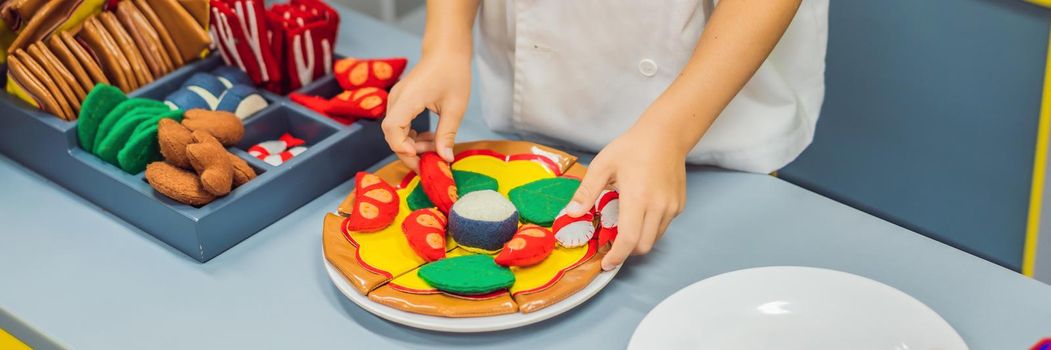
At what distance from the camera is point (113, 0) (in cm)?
A: 112

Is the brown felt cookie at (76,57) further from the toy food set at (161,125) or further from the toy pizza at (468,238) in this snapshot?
the toy pizza at (468,238)

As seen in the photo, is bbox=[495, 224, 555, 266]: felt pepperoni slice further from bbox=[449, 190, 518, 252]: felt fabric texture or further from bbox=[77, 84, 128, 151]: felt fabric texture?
bbox=[77, 84, 128, 151]: felt fabric texture

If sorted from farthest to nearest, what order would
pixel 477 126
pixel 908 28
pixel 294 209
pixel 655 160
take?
pixel 908 28
pixel 477 126
pixel 294 209
pixel 655 160

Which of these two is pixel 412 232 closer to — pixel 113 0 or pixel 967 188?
pixel 113 0

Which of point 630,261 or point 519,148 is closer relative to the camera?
point 630,261

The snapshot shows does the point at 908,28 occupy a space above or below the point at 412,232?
above

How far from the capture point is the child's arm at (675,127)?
0.88 m

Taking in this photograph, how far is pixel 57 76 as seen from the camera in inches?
41.1

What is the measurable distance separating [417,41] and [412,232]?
0.49 m

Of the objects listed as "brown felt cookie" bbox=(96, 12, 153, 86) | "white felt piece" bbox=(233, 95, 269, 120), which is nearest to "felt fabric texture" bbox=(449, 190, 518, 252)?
"white felt piece" bbox=(233, 95, 269, 120)

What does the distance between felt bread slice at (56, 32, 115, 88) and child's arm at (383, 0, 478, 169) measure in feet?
0.98

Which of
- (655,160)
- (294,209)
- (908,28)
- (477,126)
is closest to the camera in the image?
(655,160)

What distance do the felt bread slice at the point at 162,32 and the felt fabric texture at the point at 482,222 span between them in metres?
0.40

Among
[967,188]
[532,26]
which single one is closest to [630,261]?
[532,26]
